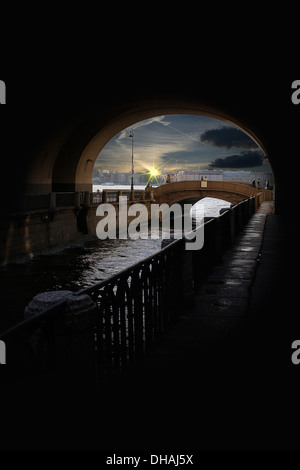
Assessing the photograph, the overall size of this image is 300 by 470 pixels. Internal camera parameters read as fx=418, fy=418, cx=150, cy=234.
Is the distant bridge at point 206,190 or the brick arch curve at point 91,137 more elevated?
the brick arch curve at point 91,137

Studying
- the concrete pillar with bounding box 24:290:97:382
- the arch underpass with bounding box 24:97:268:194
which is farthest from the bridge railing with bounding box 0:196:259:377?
the arch underpass with bounding box 24:97:268:194

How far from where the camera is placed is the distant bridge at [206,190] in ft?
133

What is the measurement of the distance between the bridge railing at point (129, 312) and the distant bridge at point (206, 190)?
32.2m

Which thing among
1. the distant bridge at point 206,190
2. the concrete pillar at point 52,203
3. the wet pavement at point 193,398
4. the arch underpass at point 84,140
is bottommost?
the wet pavement at point 193,398

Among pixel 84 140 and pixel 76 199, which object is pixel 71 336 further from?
pixel 84 140

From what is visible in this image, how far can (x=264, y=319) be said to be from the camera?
5512mm

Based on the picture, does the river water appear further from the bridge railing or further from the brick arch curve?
the bridge railing

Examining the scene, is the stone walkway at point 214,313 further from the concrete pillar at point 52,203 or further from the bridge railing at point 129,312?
the concrete pillar at point 52,203

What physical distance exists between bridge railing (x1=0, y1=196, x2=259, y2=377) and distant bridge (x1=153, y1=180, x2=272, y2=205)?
106ft

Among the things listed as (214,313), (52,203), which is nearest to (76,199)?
(52,203)

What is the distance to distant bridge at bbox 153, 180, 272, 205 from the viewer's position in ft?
133

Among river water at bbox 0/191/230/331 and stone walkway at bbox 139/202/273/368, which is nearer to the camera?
stone walkway at bbox 139/202/273/368

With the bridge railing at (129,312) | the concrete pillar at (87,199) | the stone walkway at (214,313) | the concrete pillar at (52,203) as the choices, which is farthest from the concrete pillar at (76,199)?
the bridge railing at (129,312)
